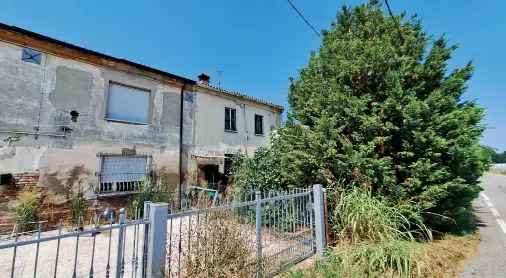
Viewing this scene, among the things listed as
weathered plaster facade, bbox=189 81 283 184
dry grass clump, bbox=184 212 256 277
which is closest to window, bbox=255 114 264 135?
weathered plaster facade, bbox=189 81 283 184

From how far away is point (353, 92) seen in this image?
7695mm

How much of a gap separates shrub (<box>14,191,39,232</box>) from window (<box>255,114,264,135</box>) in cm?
1176

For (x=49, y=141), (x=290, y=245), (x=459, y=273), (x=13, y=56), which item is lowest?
(x=459, y=273)

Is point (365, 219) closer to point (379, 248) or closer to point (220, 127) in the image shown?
point (379, 248)

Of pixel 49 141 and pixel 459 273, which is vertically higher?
pixel 49 141

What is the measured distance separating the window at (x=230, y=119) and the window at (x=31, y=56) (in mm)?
8736

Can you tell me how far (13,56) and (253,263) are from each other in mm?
9991

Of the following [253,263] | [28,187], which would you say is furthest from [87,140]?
[253,263]

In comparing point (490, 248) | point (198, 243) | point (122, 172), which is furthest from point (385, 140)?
point (122, 172)

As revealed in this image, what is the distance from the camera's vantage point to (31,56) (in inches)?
332

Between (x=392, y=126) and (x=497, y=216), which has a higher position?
(x=392, y=126)

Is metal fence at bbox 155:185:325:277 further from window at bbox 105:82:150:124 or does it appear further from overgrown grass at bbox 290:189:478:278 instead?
window at bbox 105:82:150:124

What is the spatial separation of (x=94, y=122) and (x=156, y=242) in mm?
8177

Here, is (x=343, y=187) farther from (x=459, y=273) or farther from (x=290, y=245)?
(x=459, y=273)
